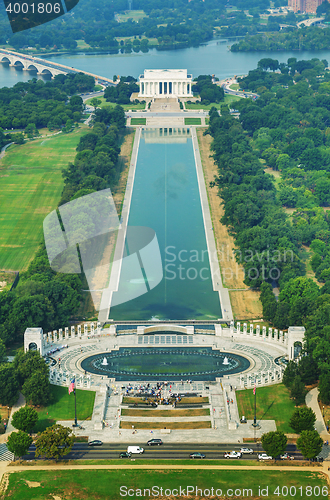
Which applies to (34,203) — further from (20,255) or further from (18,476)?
(18,476)

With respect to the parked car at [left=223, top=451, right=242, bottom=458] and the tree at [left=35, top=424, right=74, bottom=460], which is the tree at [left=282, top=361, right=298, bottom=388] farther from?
the tree at [left=35, top=424, right=74, bottom=460]

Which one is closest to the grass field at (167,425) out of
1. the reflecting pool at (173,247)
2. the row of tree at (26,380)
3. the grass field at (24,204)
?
the row of tree at (26,380)

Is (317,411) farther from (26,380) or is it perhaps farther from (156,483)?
(26,380)

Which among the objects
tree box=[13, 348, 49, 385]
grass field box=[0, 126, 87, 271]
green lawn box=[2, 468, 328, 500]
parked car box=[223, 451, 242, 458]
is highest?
grass field box=[0, 126, 87, 271]

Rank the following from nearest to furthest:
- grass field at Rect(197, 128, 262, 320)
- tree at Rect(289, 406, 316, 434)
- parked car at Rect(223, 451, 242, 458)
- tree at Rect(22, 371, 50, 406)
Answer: parked car at Rect(223, 451, 242, 458) < tree at Rect(289, 406, 316, 434) < tree at Rect(22, 371, 50, 406) < grass field at Rect(197, 128, 262, 320)

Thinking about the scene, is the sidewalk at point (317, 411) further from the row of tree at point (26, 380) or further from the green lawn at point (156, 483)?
the row of tree at point (26, 380)

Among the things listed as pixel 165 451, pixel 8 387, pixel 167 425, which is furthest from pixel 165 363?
pixel 8 387

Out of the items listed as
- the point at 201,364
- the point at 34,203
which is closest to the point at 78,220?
the point at 34,203

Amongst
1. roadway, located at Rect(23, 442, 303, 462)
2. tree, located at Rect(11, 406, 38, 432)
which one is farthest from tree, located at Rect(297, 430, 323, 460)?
tree, located at Rect(11, 406, 38, 432)
